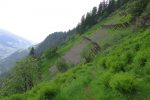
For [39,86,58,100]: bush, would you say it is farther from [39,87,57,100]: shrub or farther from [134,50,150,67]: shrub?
[134,50,150,67]: shrub

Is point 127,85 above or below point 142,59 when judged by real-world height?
below

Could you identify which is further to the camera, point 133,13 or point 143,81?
point 133,13

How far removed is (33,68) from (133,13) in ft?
159

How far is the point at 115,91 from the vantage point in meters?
34.3

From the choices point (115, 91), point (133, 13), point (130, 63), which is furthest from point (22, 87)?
point (115, 91)

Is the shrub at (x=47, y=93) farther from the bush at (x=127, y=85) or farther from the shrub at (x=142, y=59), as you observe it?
the bush at (x=127, y=85)

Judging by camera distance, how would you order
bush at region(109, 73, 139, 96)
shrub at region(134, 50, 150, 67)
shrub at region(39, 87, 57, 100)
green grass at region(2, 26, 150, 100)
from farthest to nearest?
shrub at region(39, 87, 57, 100) < shrub at region(134, 50, 150, 67) < green grass at region(2, 26, 150, 100) < bush at region(109, 73, 139, 96)

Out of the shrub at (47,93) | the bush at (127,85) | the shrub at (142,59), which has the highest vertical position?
the shrub at (142,59)

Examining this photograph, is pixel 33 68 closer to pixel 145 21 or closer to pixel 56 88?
pixel 145 21

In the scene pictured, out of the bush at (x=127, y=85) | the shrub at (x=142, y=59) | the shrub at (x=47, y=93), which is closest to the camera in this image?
the bush at (x=127, y=85)

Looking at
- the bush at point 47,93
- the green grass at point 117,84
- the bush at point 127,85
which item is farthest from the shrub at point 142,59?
the bush at point 47,93

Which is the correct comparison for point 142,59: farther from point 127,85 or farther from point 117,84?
point 127,85

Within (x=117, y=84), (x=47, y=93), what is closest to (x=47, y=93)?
(x=47, y=93)

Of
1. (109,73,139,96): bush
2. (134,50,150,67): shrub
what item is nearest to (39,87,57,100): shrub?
(134,50,150,67): shrub
